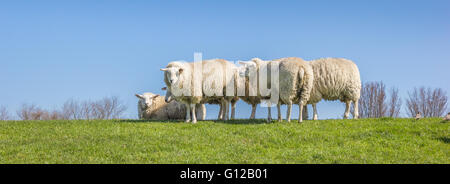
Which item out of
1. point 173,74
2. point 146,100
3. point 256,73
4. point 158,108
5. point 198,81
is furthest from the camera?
point 158,108

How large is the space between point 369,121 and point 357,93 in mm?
2444

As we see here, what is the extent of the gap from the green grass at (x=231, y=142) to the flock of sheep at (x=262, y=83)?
5.08ft

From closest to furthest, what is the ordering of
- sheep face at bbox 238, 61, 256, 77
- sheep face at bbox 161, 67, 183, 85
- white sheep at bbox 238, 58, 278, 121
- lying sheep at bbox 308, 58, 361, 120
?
sheep face at bbox 161, 67, 183, 85
white sheep at bbox 238, 58, 278, 121
sheep face at bbox 238, 61, 256, 77
lying sheep at bbox 308, 58, 361, 120

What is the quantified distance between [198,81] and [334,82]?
668 cm

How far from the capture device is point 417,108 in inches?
1433

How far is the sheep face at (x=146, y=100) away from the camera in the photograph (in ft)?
78.2

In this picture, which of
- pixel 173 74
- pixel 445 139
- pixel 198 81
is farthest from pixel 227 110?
pixel 445 139

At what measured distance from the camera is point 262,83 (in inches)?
749

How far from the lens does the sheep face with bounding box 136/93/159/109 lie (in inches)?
939

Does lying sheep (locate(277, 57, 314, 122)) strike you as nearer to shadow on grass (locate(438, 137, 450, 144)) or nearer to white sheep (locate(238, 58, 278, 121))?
white sheep (locate(238, 58, 278, 121))

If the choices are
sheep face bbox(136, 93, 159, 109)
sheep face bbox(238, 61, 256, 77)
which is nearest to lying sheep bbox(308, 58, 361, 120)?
sheep face bbox(238, 61, 256, 77)

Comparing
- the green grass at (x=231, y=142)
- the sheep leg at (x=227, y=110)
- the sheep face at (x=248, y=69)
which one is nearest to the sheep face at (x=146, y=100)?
the green grass at (x=231, y=142)

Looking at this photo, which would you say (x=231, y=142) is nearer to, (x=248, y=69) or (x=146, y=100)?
(x=248, y=69)
